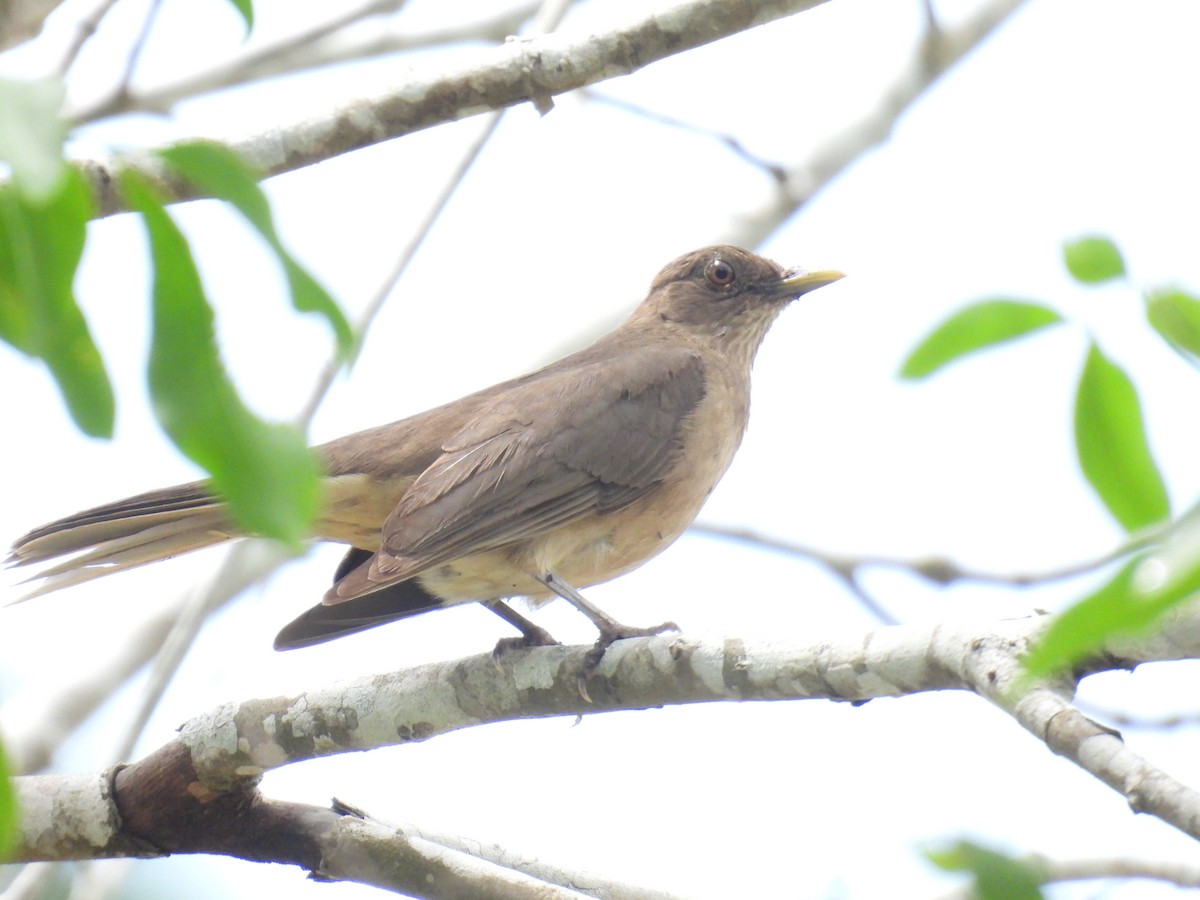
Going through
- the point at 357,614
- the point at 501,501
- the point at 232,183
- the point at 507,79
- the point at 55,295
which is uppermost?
the point at 507,79

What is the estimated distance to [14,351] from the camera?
1640mm

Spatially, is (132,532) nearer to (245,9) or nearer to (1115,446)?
(245,9)

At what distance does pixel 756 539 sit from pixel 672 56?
3461mm

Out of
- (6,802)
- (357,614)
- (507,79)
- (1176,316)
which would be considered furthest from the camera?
(357,614)

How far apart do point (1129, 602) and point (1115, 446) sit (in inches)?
34.9

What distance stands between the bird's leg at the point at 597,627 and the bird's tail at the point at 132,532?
1.16m

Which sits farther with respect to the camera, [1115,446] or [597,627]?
[597,627]

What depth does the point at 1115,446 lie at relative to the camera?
200 centimetres

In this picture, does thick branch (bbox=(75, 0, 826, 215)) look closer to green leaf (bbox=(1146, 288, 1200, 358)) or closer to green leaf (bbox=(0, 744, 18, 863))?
green leaf (bbox=(1146, 288, 1200, 358))

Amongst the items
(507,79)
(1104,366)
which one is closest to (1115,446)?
(1104,366)

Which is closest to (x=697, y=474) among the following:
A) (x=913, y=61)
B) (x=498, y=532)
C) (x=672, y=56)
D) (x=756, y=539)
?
(x=498, y=532)

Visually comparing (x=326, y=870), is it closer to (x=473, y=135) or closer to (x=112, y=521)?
(x=112, y=521)

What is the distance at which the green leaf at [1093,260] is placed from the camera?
2010 mm

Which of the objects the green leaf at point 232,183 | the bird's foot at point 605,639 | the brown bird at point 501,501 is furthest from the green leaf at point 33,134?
the brown bird at point 501,501
